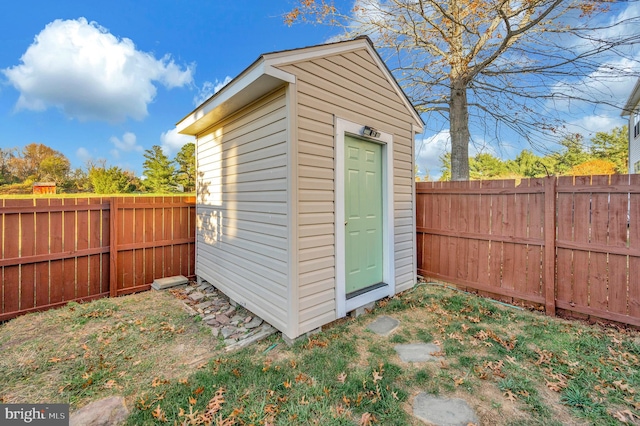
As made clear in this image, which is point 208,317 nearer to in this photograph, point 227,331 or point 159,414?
point 227,331

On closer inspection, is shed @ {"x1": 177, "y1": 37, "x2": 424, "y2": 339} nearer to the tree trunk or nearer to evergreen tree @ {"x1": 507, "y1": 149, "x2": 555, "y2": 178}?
the tree trunk

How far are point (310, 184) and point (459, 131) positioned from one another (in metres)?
5.15

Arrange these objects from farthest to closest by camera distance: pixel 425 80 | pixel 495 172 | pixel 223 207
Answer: pixel 495 172, pixel 425 80, pixel 223 207

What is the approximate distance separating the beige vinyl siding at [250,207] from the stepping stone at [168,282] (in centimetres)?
42

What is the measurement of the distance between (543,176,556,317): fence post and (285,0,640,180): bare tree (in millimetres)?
2841

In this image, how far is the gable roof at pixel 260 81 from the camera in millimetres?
2605

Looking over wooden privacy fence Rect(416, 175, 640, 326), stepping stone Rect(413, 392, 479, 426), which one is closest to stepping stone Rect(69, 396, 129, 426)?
stepping stone Rect(413, 392, 479, 426)

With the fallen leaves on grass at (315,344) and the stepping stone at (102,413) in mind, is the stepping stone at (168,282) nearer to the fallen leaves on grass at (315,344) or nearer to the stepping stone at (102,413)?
the stepping stone at (102,413)

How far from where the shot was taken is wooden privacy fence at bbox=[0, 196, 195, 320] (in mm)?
3486

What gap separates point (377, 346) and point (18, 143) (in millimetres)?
33083

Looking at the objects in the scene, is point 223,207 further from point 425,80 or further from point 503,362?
point 425,80

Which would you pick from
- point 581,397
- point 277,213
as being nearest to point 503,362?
point 581,397

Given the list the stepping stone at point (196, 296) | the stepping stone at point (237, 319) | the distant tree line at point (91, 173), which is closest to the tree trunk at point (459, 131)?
the stepping stone at point (237, 319)

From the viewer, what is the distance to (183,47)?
11.5 m
